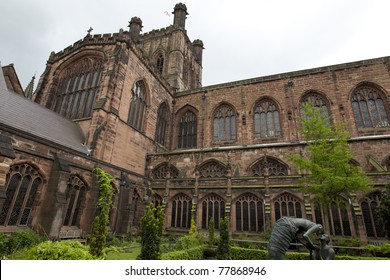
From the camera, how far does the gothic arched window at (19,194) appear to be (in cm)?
898

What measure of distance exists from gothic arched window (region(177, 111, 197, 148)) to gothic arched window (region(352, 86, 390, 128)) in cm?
1463

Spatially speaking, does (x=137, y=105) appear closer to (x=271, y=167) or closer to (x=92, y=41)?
(x=92, y=41)

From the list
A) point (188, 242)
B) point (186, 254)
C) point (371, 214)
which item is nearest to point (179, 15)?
point (188, 242)

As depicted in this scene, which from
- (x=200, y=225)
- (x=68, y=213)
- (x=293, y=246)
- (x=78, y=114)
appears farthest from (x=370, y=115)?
(x=78, y=114)

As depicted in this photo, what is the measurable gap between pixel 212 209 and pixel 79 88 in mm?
14819

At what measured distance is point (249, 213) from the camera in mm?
14312

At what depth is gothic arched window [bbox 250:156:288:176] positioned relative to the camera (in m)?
17.2

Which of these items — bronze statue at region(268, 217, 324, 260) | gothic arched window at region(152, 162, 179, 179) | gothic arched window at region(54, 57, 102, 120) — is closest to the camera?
bronze statue at region(268, 217, 324, 260)

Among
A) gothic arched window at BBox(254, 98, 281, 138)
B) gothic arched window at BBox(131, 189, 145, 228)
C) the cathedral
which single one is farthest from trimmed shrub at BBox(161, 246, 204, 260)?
gothic arched window at BBox(254, 98, 281, 138)

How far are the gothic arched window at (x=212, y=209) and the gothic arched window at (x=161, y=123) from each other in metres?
9.21

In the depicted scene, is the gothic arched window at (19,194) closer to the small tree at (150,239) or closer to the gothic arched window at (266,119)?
the small tree at (150,239)

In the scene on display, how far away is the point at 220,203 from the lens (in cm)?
1521

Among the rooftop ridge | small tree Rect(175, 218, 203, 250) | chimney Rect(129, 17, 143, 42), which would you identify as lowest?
small tree Rect(175, 218, 203, 250)

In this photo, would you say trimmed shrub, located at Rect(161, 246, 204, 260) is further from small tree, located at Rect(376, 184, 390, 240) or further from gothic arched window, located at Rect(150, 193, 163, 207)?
small tree, located at Rect(376, 184, 390, 240)
